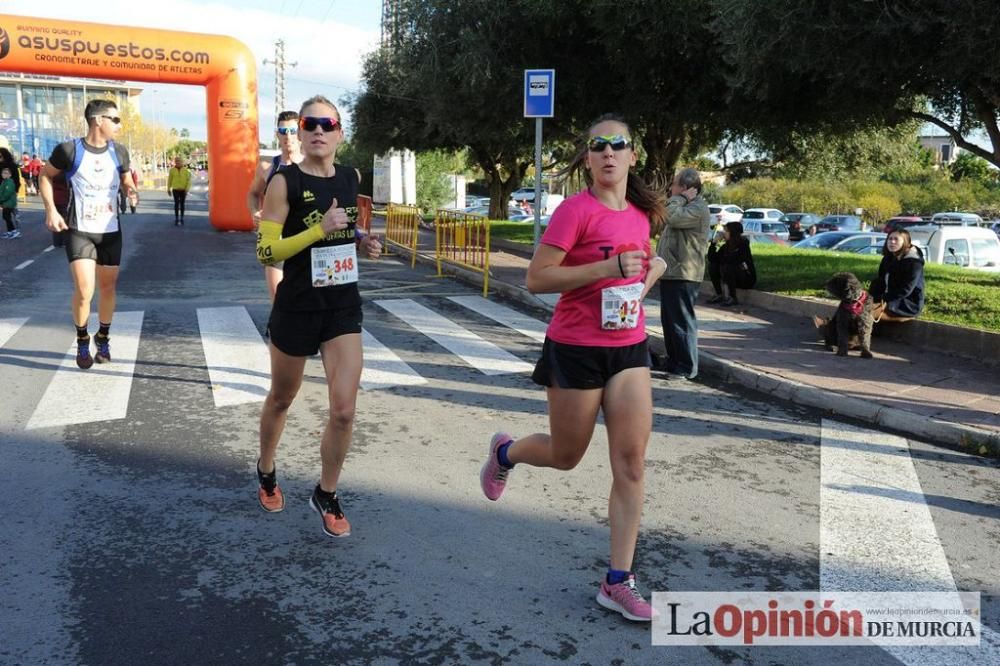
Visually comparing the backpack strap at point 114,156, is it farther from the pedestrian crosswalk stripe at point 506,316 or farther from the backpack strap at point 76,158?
the pedestrian crosswalk stripe at point 506,316

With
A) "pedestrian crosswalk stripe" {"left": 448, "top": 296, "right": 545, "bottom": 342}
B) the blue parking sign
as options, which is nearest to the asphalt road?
"pedestrian crosswalk stripe" {"left": 448, "top": 296, "right": 545, "bottom": 342}

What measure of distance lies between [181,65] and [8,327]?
14.8 m

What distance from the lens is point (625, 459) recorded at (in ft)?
10.8

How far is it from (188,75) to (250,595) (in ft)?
70.3

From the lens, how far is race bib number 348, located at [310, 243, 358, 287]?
3854mm

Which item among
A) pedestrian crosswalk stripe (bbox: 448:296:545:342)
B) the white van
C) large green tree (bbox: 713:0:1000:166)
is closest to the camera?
large green tree (bbox: 713:0:1000:166)

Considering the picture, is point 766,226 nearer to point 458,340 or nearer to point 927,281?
point 927,281

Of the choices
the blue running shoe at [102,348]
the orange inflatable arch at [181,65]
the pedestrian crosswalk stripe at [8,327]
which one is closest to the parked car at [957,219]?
the orange inflatable arch at [181,65]

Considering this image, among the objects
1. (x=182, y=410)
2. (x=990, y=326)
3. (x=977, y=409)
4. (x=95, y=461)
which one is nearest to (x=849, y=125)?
(x=990, y=326)

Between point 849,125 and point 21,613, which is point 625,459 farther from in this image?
point 849,125

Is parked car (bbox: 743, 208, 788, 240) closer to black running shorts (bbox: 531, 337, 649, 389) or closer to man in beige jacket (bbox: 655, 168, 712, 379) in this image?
man in beige jacket (bbox: 655, 168, 712, 379)

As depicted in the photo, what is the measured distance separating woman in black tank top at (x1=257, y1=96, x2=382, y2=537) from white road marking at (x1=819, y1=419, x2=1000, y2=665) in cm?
225

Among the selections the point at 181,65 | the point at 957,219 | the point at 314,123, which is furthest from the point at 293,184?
the point at 957,219

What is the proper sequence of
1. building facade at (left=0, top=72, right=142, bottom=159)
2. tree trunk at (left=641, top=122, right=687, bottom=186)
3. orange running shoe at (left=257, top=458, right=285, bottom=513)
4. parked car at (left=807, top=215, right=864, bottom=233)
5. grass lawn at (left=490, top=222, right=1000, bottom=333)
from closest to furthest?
orange running shoe at (left=257, top=458, right=285, bottom=513) < grass lawn at (left=490, top=222, right=1000, bottom=333) < tree trunk at (left=641, top=122, right=687, bottom=186) < parked car at (left=807, top=215, right=864, bottom=233) < building facade at (left=0, top=72, right=142, bottom=159)
